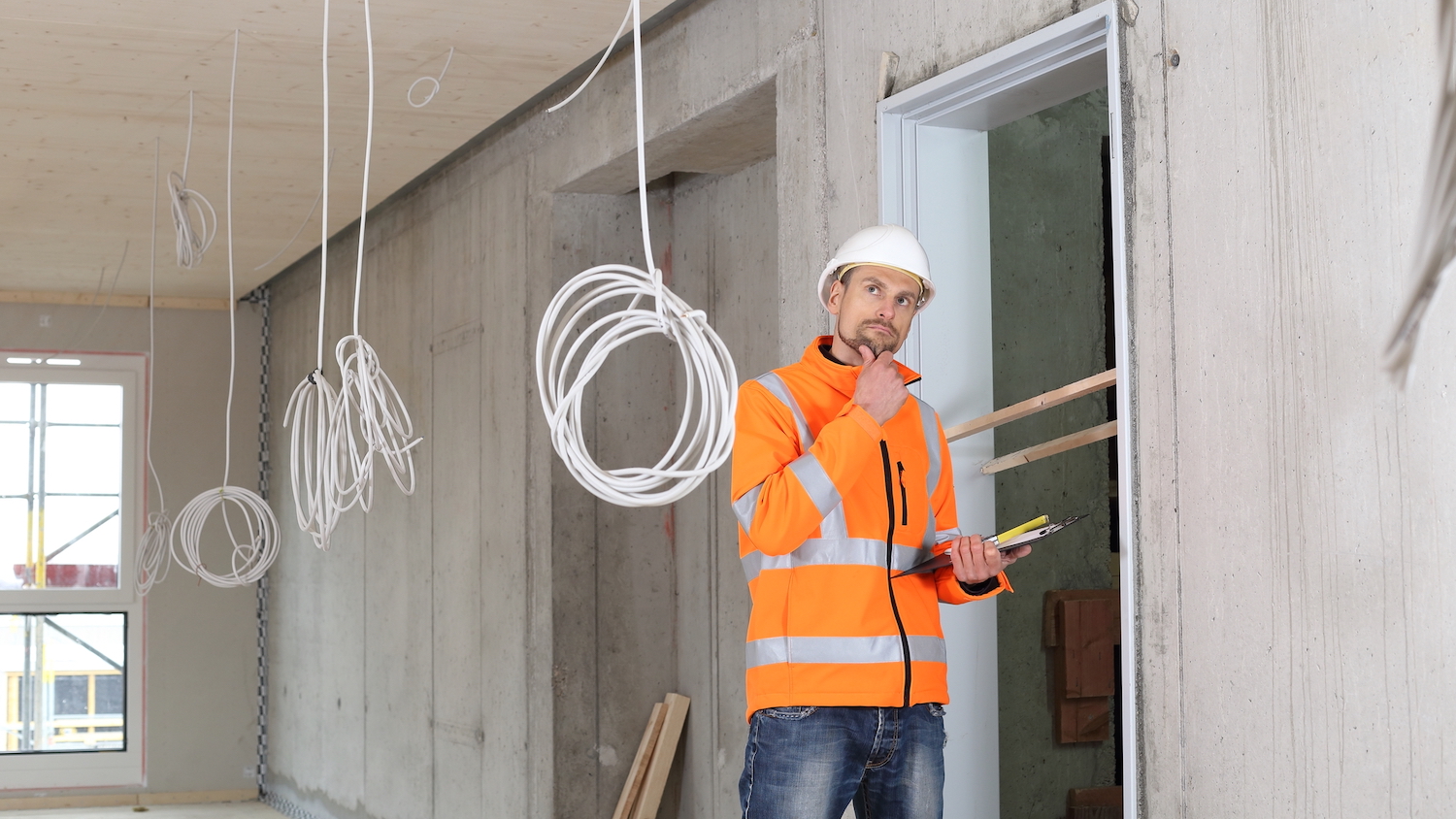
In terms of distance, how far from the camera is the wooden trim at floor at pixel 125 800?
8492 mm

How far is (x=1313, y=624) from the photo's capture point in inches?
82.7

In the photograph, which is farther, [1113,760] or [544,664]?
[544,664]

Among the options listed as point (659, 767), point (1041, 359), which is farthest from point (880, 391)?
point (659, 767)

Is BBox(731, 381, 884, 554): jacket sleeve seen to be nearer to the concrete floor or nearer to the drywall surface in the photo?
the concrete floor

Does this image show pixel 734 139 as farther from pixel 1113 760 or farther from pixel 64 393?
pixel 64 393

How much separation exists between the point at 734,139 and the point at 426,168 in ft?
6.96

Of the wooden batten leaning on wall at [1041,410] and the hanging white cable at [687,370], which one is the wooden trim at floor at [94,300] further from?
the hanging white cable at [687,370]

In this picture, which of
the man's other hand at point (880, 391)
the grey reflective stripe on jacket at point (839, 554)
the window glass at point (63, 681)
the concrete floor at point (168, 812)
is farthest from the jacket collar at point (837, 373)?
the window glass at point (63, 681)

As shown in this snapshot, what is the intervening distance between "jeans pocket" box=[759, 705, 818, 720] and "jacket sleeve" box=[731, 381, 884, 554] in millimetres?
257

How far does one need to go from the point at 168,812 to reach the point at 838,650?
7619 millimetres

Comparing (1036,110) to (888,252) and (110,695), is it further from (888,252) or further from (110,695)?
(110,695)

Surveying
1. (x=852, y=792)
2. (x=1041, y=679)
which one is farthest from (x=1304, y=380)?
(x=1041, y=679)

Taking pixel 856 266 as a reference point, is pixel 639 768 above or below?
below

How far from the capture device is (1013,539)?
2.17 meters
